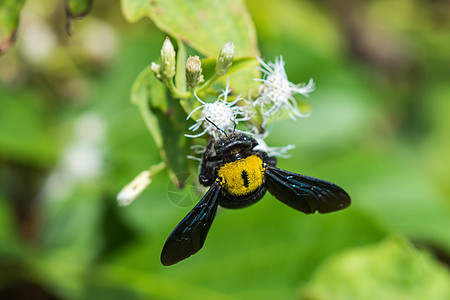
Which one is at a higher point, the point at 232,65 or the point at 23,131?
the point at 232,65

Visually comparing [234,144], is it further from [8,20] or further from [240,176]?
[8,20]

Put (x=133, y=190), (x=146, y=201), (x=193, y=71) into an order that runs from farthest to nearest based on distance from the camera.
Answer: (x=146, y=201) → (x=133, y=190) → (x=193, y=71)

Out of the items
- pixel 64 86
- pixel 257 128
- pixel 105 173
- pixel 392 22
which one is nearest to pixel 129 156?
pixel 105 173

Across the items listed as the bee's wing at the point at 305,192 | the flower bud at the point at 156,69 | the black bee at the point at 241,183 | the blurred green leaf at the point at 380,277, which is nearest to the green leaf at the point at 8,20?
the flower bud at the point at 156,69

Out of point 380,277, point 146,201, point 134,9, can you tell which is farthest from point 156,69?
point 146,201

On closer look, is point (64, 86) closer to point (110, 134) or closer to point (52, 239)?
point (110, 134)

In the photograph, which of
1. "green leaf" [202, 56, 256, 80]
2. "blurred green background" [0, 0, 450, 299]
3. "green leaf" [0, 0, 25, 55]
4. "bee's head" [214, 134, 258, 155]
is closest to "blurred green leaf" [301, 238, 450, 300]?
"blurred green background" [0, 0, 450, 299]

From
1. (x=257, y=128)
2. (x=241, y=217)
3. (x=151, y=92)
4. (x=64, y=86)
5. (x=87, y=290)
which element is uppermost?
(x=151, y=92)

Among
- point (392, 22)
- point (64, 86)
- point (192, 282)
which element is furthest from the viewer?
point (392, 22)
